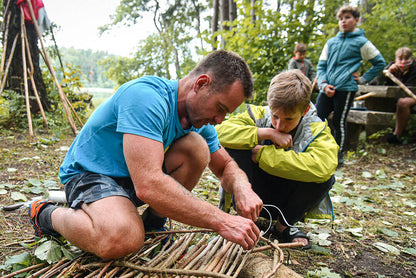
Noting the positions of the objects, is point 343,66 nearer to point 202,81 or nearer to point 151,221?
point 202,81

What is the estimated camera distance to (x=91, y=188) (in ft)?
5.17

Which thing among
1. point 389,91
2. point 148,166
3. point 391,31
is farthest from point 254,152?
point 391,31

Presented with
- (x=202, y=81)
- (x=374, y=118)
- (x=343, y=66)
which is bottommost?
(x=374, y=118)

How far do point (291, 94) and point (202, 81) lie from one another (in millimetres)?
709

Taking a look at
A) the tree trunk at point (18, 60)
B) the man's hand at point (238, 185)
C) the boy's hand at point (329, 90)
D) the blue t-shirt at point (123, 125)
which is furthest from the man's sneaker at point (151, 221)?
the tree trunk at point (18, 60)

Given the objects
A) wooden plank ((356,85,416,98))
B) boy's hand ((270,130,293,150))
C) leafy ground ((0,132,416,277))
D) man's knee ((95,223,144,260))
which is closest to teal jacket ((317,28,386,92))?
wooden plank ((356,85,416,98))

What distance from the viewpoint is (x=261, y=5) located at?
217 inches

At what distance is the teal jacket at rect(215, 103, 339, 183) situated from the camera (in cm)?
192

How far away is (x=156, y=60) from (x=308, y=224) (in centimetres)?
1832

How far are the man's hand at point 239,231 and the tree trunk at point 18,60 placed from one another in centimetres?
544

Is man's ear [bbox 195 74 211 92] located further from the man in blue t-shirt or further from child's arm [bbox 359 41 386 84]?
child's arm [bbox 359 41 386 84]

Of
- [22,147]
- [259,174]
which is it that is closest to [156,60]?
[22,147]

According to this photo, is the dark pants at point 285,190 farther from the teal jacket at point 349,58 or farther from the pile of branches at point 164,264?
the teal jacket at point 349,58

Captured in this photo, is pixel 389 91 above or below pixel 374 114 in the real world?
above
